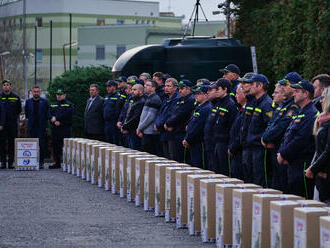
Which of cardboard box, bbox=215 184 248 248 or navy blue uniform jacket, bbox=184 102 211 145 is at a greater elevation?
navy blue uniform jacket, bbox=184 102 211 145

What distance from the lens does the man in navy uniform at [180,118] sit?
739 inches

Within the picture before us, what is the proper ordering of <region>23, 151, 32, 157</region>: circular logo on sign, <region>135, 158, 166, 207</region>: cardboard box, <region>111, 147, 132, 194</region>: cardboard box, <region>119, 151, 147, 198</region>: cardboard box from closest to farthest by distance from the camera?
<region>135, 158, 166, 207</region>: cardboard box, <region>119, 151, 147, 198</region>: cardboard box, <region>111, 147, 132, 194</region>: cardboard box, <region>23, 151, 32, 157</region>: circular logo on sign

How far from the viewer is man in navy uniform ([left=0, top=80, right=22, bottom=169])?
80.1ft

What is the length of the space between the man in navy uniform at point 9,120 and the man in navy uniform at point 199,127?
7837 millimetres

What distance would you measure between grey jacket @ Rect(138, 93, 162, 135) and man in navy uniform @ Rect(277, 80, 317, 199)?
7.72 meters

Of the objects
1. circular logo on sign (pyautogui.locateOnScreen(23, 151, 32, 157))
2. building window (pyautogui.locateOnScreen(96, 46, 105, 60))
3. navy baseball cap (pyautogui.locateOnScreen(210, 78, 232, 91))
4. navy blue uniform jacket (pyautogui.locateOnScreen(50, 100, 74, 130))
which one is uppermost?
building window (pyautogui.locateOnScreen(96, 46, 105, 60))

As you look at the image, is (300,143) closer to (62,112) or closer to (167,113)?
(167,113)

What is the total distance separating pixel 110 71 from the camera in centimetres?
3017

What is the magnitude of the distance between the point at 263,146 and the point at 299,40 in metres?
20.9

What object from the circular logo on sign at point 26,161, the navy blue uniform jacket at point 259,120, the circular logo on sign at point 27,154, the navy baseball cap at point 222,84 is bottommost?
the circular logo on sign at point 26,161

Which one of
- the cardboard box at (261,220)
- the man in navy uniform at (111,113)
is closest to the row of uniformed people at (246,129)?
the cardboard box at (261,220)

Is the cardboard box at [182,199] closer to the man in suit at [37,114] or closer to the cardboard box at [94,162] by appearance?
the cardboard box at [94,162]

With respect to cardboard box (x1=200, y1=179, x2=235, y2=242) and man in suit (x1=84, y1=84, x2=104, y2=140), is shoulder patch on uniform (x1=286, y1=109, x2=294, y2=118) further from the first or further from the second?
man in suit (x1=84, y1=84, x2=104, y2=140)

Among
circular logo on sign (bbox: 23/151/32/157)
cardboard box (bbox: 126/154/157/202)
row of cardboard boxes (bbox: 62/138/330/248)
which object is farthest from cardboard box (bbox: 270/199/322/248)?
circular logo on sign (bbox: 23/151/32/157)
